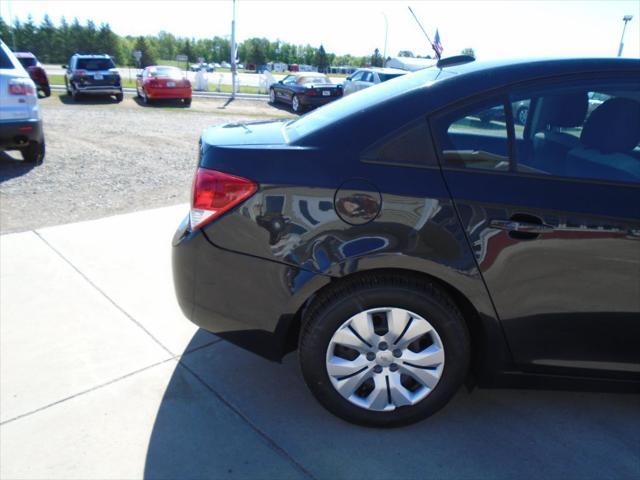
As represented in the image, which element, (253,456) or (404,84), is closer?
(253,456)

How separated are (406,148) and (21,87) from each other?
5937mm

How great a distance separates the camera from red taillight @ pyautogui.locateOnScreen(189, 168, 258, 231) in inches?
87.4

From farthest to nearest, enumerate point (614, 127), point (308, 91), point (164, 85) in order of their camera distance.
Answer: point (308, 91)
point (164, 85)
point (614, 127)

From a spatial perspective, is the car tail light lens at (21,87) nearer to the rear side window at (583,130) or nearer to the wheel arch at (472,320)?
the wheel arch at (472,320)

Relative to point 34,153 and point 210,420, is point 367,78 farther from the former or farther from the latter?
point 210,420

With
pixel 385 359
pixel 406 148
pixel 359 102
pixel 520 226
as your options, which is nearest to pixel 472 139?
pixel 406 148

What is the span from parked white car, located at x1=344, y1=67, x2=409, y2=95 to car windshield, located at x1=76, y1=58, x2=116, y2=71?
871 centimetres

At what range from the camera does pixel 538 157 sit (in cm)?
226

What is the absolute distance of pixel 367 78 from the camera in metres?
18.9

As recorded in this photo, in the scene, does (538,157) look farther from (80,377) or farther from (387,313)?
(80,377)

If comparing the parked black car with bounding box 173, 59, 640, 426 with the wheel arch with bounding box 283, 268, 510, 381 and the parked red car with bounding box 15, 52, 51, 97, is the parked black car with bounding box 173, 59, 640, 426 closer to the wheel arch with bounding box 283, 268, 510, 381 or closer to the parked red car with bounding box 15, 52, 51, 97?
the wheel arch with bounding box 283, 268, 510, 381

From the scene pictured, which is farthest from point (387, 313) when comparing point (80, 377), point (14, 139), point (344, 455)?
point (14, 139)

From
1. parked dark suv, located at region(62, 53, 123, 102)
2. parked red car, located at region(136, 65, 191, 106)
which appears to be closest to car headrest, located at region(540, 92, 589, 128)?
parked red car, located at region(136, 65, 191, 106)

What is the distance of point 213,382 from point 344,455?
0.85m
